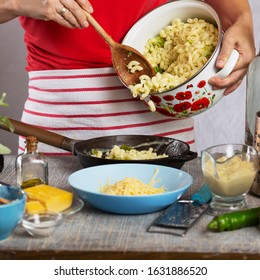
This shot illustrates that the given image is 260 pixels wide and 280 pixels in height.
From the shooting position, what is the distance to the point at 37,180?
1.57 metres

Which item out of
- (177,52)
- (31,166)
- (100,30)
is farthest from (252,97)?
(31,166)

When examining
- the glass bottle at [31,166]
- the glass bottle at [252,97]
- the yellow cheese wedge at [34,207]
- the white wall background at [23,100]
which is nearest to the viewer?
the yellow cheese wedge at [34,207]

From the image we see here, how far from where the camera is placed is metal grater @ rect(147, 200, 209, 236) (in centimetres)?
131

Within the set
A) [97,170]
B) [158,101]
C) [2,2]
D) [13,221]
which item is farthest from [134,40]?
[13,221]

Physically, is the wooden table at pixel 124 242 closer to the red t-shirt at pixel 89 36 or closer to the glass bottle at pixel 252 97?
the glass bottle at pixel 252 97

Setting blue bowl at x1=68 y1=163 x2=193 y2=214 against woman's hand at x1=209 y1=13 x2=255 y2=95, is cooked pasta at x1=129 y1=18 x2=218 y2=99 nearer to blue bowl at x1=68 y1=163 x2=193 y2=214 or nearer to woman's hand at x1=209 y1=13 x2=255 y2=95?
woman's hand at x1=209 y1=13 x2=255 y2=95

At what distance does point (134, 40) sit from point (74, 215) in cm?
75

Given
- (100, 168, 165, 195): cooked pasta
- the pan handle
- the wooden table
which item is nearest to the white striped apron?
the pan handle

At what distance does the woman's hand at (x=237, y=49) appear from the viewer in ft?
6.10

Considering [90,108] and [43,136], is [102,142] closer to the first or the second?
[43,136]

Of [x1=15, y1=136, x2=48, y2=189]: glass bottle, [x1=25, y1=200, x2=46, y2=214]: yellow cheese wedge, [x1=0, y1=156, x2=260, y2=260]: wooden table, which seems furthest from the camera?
[x1=15, y1=136, x2=48, y2=189]: glass bottle

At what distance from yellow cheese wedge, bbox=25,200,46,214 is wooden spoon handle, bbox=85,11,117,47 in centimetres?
65

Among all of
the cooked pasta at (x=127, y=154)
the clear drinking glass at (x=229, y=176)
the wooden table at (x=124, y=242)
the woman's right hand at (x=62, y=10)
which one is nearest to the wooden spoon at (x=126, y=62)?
the woman's right hand at (x=62, y=10)

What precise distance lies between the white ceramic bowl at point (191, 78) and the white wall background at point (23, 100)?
1225 millimetres
